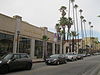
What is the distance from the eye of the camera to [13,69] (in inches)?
645

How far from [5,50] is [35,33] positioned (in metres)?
11.3

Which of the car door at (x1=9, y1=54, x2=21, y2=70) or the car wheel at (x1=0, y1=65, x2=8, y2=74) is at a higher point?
the car door at (x1=9, y1=54, x2=21, y2=70)

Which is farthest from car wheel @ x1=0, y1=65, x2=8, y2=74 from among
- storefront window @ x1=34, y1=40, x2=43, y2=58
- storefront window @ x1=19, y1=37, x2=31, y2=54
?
storefront window @ x1=34, y1=40, x2=43, y2=58

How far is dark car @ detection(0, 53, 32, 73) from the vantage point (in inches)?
599

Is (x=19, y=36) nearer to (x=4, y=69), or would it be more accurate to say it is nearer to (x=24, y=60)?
(x=24, y=60)

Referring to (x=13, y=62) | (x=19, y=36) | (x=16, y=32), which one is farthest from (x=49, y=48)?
(x=13, y=62)

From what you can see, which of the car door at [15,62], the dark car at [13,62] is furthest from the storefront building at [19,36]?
the car door at [15,62]

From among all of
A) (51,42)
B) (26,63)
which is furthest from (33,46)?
(26,63)

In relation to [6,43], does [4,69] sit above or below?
below

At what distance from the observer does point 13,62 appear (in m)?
16.1

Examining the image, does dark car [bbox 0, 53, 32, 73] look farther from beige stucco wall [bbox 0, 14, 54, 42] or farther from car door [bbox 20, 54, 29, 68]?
beige stucco wall [bbox 0, 14, 54, 42]

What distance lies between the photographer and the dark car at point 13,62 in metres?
15.2

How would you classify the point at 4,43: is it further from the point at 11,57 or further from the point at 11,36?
the point at 11,57

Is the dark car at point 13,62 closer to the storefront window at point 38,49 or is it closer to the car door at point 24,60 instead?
the car door at point 24,60
